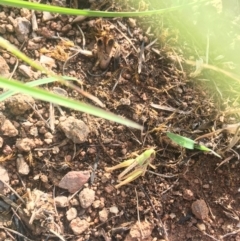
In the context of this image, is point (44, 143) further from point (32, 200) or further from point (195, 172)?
point (195, 172)

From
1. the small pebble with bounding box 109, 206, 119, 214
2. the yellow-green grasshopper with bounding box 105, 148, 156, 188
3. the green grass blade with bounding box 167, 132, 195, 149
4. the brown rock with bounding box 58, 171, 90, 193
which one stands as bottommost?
the small pebble with bounding box 109, 206, 119, 214

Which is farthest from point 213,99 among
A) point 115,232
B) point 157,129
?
point 115,232

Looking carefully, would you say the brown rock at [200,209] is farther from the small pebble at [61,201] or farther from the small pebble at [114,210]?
the small pebble at [61,201]

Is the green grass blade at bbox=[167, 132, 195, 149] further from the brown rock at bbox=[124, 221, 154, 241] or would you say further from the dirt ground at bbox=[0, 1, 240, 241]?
the brown rock at bbox=[124, 221, 154, 241]

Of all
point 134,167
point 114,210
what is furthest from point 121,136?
point 114,210

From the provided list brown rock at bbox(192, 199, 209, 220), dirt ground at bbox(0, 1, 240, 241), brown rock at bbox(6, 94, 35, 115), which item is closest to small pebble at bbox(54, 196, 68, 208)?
dirt ground at bbox(0, 1, 240, 241)

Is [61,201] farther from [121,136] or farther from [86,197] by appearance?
[121,136]

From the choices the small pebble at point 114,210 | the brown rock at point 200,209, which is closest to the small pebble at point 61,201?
the small pebble at point 114,210
